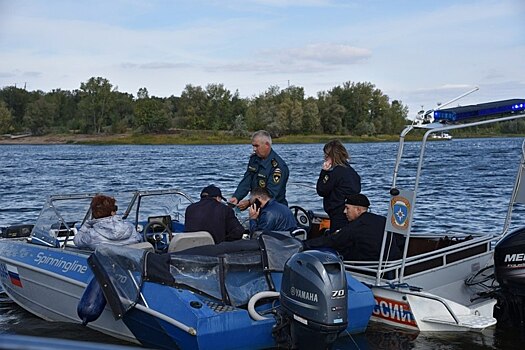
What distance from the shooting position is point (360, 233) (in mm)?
6930

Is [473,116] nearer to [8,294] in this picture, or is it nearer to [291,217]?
[291,217]

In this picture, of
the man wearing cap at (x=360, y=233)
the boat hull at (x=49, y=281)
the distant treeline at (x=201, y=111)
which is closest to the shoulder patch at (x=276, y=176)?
the man wearing cap at (x=360, y=233)

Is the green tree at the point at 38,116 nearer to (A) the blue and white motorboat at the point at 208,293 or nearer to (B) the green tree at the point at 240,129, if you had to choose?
(B) the green tree at the point at 240,129

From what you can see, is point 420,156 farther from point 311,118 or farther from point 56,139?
point 56,139

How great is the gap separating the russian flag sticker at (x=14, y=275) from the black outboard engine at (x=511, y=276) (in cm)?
494

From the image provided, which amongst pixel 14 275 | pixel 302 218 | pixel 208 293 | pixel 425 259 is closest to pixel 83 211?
pixel 14 275

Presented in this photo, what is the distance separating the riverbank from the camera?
72650 millimetres

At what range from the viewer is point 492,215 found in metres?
16.9

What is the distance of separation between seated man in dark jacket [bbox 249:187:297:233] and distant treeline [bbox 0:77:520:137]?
199 ft

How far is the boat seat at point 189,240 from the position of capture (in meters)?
6.36

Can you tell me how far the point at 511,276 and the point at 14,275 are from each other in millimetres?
5147

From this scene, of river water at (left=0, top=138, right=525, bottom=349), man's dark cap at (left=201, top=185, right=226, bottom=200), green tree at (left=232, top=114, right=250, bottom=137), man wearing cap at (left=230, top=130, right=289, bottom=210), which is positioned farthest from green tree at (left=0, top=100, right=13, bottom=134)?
man's dark cap at (left=201, top=185, right=226, bottom=200)

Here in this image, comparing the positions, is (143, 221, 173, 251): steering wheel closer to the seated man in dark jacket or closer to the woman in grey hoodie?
Result: the woman in grey hoodie

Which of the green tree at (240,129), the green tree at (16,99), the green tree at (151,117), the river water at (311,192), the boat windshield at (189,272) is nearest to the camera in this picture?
the boat windshield at (189,272)
